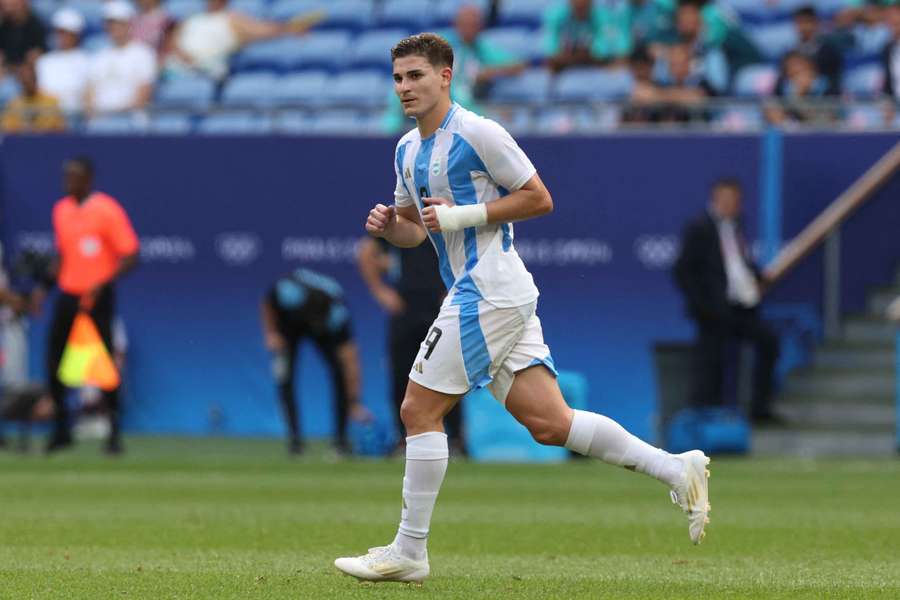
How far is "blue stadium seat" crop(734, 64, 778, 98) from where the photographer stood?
18406 mm

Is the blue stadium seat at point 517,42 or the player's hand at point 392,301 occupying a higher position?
the blue stadium seat at point 517,42

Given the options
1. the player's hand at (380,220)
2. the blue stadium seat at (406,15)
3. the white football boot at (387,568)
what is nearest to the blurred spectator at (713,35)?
the blue stadium seat at (406,15)

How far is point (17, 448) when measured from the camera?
59.0 ft

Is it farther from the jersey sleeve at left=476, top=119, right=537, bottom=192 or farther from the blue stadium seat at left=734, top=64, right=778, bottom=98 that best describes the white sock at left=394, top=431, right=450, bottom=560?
the blue stadium seat at left=734, top=64, right=778, bottom=98

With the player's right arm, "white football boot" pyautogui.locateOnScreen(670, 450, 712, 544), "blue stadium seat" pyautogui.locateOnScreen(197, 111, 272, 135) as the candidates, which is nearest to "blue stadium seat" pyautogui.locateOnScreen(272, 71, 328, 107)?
"blue stadium seat" pyautogui.locateOnScreen(197, 111, 272, 135)

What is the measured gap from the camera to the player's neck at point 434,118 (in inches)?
291

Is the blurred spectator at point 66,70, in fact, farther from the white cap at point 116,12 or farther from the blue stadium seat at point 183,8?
the blue stadium seat at point 183,8

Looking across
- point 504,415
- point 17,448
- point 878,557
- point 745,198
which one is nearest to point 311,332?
point 504,415

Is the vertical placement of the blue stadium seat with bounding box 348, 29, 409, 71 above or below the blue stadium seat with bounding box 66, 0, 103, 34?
below

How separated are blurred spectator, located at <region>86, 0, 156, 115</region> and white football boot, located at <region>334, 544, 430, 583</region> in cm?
1376

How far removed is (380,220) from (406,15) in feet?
47.0

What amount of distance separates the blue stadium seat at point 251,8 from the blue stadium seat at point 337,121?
2.96 meters

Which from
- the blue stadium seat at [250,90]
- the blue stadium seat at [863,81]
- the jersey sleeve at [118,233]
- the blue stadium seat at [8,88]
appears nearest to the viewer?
the jersey sleeve at [118,233]

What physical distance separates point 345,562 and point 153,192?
13.0 m
